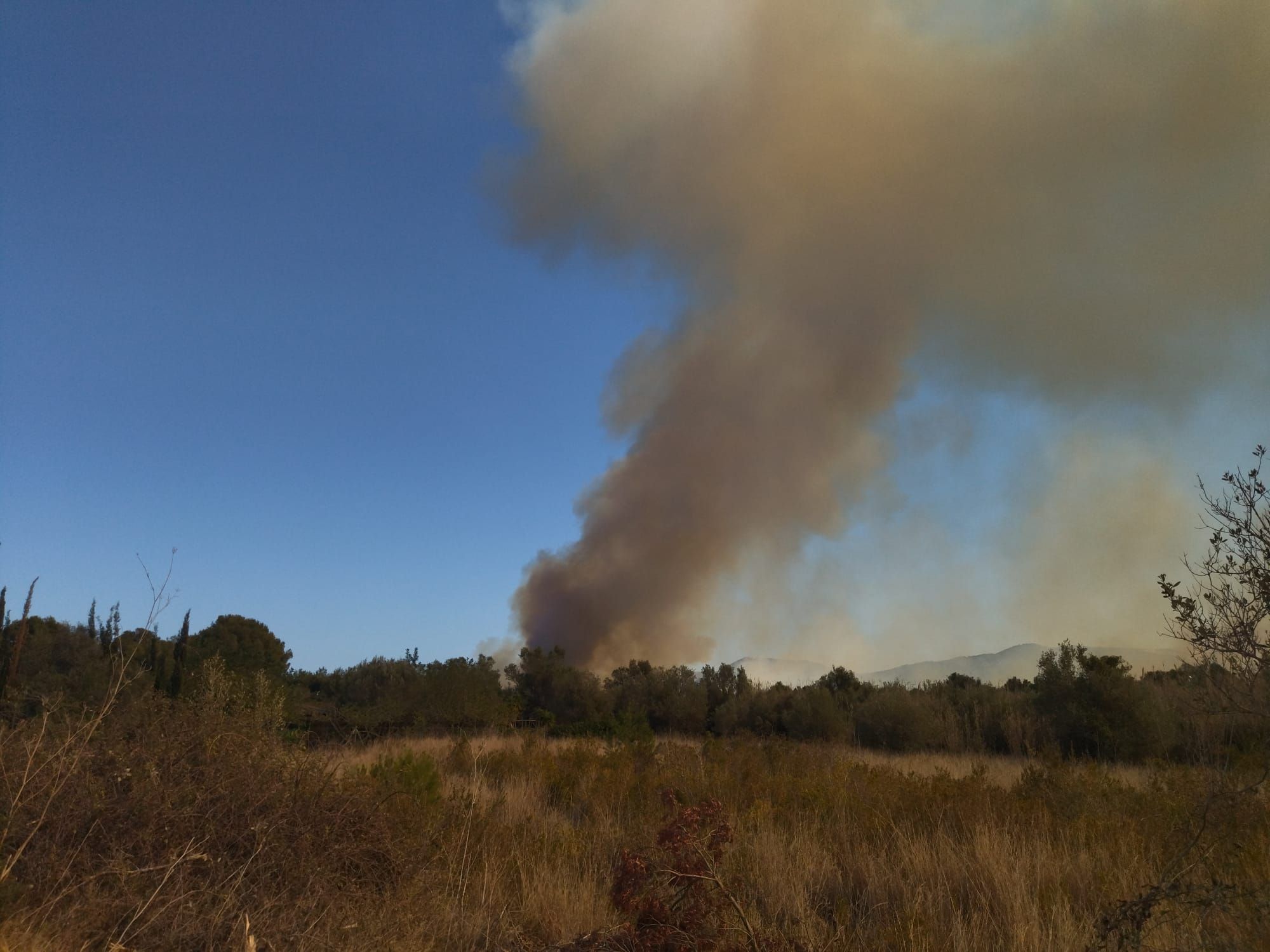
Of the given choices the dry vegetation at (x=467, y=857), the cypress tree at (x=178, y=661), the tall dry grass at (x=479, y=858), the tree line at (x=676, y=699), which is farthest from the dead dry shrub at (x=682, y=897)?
the cypress tree at (x=178, y=661)

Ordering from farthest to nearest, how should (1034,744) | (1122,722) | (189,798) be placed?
(1034,744) → (1122,722) → (189,798)

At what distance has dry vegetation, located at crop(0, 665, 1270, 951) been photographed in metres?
4.45

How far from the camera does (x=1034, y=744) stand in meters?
22.7

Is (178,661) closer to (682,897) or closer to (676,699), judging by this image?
(676,699)

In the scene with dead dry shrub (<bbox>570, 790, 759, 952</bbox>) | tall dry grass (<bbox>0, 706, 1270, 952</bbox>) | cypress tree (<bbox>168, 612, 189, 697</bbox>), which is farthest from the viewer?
cypress tree (<bbox>168, 612, 189, 697</bbox>)

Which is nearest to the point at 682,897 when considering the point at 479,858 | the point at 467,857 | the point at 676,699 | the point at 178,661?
the point at 467,857

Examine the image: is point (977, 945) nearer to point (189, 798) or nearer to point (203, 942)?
point (203, 942)

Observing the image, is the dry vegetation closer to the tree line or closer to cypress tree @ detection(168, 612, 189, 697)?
the tree line

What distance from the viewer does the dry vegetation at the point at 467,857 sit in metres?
4.45

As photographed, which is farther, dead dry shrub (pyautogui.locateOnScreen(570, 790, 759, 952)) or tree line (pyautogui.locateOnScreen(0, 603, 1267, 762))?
tree line (pyautogui.locateOnScreen(0, 603, 1267, 762))

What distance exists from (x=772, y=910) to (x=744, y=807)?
4.13 metres

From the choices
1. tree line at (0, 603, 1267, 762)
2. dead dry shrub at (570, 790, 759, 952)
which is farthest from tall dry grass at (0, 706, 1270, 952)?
tree line at (0, 603, 1267, 762)

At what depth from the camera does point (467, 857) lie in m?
7.29

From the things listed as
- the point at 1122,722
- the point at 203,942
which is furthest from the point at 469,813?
the point at 1122,722
